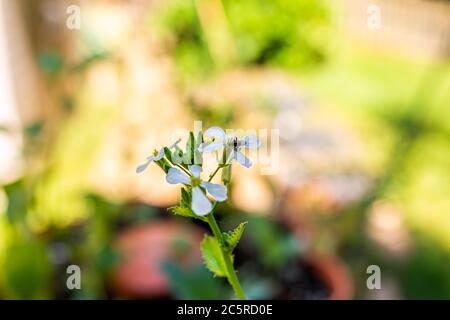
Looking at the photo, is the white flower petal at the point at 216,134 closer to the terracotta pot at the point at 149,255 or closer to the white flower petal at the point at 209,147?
the white flower petal at the point at 209,147

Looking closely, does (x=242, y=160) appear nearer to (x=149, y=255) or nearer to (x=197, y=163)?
(x=197, y=163)

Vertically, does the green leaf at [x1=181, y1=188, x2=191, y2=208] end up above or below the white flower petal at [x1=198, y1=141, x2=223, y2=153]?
below

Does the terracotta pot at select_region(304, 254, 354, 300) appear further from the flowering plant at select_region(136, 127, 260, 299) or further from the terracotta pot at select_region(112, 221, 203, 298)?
the flowering plant at select_region(136, 127, 260, 299)

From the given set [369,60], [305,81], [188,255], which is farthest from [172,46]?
[369,60]

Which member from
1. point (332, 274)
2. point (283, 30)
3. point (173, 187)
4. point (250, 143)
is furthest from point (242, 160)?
point (283, 30)

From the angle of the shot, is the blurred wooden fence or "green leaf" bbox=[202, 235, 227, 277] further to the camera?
the blurred wooden fence

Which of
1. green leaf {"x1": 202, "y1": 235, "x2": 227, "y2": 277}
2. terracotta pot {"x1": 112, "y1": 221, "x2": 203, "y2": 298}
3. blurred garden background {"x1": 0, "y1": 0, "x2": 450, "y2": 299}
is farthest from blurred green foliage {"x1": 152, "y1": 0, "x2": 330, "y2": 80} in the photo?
green leaf {"x1": 202, "y1": 235, "x2": 227, "y2": 277}
